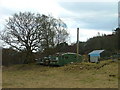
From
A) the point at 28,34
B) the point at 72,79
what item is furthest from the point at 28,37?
the point at 72,79

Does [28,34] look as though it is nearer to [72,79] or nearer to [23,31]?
[23,31]

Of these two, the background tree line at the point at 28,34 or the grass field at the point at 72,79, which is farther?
the background tree line at the point at 28,34

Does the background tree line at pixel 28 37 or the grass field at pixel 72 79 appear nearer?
the grass field at pixel 72 79

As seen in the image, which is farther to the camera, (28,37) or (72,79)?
(28,37)

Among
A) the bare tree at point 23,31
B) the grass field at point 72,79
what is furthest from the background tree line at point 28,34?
the grass field at point 72,79

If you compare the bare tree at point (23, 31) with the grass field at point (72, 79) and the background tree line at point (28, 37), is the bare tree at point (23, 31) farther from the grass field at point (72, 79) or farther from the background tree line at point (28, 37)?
the grass field at point (72, 79)

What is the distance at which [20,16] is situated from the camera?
42562mm

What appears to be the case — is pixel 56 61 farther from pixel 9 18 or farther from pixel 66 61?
pixel 9 18

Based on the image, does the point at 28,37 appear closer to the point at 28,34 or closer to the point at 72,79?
the point at 28,34

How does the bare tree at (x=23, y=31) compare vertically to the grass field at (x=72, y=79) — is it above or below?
above

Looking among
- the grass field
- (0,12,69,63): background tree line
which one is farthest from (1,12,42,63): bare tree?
the grass field

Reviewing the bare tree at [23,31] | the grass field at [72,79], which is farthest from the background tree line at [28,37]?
the grass field at [72,79]

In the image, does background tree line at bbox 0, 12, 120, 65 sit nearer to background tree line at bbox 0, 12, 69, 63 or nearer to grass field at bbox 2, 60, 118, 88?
background tree line at bbox 0, 12, 69, 63

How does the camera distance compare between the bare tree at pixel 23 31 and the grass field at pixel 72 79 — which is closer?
the grass field at pixel 72 79
